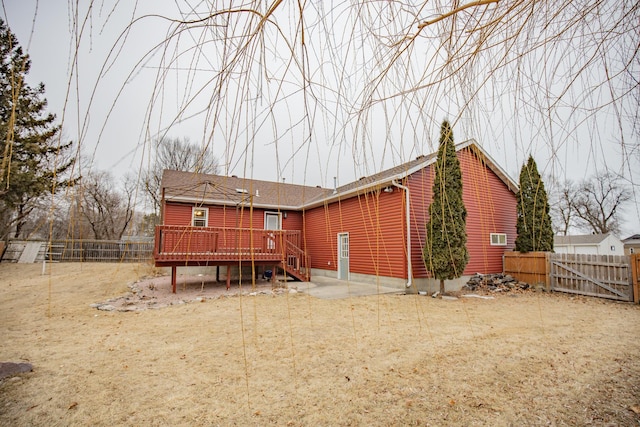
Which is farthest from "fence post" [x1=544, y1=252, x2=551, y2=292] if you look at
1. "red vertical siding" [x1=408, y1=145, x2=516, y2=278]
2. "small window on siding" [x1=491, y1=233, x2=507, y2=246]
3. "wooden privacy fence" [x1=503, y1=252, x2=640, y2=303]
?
"small window on siding" [x1=491, y1=233, x2=507, y2=246]

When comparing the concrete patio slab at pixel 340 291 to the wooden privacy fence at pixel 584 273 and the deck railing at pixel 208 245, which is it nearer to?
the deck railing at pixel 208 245

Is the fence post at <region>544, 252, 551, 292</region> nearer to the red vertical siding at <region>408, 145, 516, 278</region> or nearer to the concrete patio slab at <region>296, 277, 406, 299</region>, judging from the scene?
the red vertical siding at <region>408, 145, 516, 278</region>

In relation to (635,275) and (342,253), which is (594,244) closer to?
(635,275)

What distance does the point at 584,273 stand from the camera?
322 inches

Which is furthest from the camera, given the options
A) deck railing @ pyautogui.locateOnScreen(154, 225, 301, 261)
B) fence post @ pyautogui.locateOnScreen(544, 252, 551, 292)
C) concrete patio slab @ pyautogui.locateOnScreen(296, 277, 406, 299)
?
fence post @ pyautogui.locateOnScreen(544, 252, 551, 292)

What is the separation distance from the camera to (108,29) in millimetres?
981

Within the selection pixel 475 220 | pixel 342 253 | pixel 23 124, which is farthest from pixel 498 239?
pixel 23 124

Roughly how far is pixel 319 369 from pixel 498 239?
1032cm

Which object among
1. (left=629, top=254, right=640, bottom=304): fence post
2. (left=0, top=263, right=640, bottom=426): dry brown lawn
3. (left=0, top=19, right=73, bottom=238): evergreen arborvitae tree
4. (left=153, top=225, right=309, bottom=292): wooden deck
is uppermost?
(left=0, top=19, right=73, bottom=238): evergreen arborvitae tree

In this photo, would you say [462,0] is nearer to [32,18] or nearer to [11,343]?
[32,18]

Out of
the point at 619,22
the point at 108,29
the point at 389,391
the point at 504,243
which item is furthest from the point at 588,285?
the point at 108,29

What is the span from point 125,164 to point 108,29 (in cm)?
46

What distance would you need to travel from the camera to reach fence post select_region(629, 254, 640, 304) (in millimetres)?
7008

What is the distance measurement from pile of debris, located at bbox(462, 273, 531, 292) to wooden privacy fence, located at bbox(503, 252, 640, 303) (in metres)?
0.41
